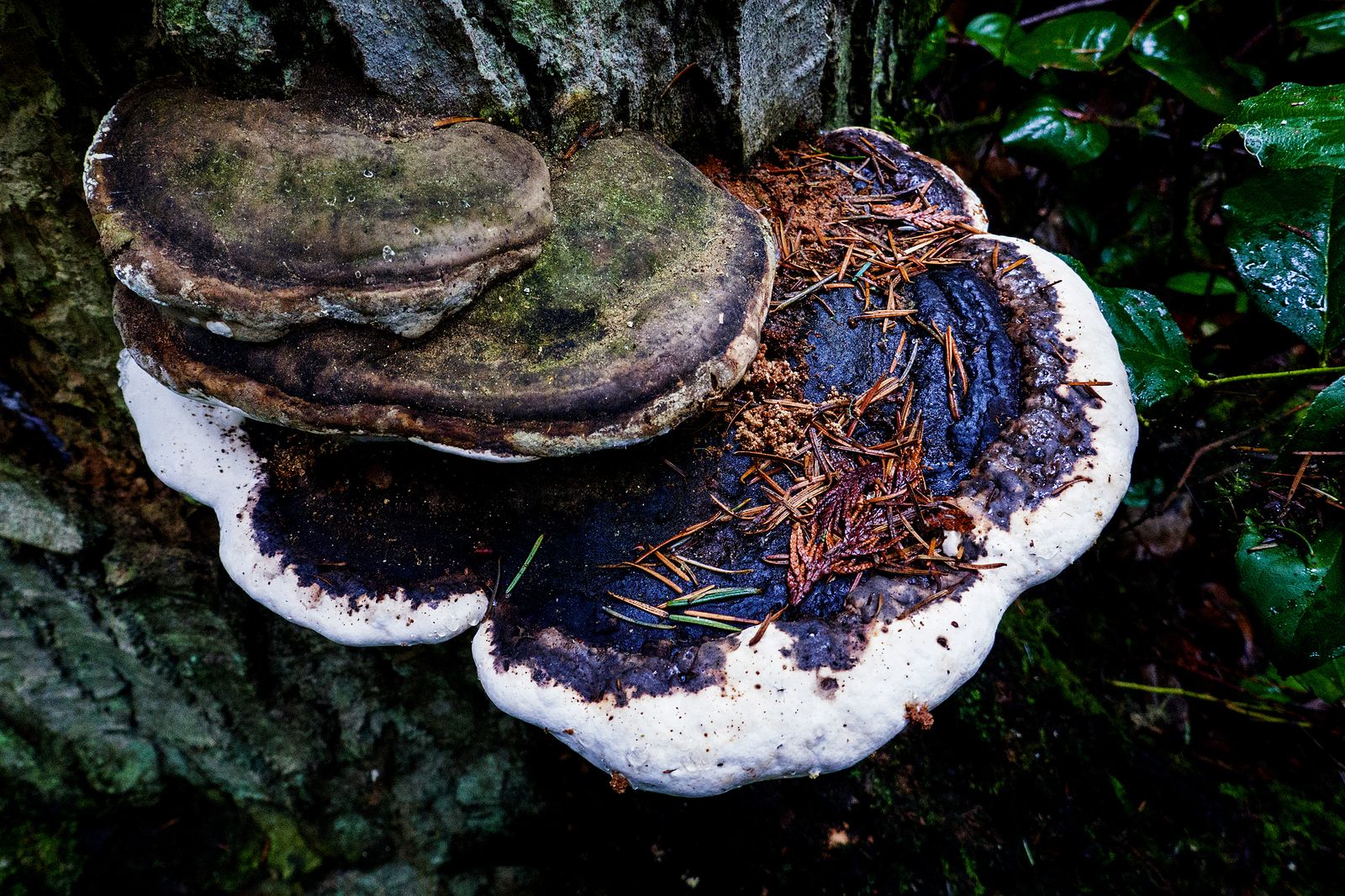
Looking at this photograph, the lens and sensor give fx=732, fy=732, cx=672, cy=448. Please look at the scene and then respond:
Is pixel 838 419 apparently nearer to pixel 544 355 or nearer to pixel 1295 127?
pixel 544 355

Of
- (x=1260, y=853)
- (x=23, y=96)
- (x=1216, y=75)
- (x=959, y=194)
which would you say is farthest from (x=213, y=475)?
(x=1260, y=853)

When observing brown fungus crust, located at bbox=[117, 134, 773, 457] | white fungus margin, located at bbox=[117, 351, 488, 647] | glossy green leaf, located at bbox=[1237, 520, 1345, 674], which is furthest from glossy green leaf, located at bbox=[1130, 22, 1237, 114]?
white fungus margin, located at bbox=[117, 351, 488, 647]

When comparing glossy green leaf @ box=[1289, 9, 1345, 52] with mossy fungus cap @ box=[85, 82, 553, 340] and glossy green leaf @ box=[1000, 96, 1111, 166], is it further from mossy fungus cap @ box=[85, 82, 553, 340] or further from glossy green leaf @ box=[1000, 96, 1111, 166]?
mossy fungus cap @ box=[85, 82, 553, 340]

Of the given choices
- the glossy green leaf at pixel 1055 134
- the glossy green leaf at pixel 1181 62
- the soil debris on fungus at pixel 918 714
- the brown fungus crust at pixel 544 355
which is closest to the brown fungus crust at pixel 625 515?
the soil debris on fungus at pixel 918 714

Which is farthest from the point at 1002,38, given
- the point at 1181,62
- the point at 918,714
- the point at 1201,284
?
the point at 918,714

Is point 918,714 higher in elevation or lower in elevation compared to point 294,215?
lower

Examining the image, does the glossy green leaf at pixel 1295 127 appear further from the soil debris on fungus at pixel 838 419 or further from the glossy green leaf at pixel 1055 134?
the glossy green leaf at pixel 1055 134
